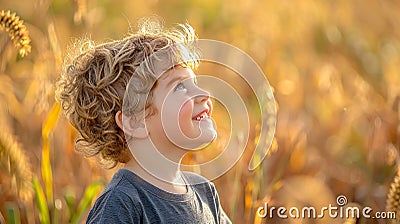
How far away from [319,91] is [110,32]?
778 mm

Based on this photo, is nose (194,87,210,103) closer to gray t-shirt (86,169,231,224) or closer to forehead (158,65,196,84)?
forehead (158,65,196,84)

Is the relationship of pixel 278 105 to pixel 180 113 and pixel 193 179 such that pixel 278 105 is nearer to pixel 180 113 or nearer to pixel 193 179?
pixel 193 179

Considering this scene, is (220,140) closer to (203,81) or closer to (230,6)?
(203,81)

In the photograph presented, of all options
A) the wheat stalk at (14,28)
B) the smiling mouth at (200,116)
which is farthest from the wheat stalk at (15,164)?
the smiling mouth at (200,116)

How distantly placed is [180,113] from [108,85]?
0.46 feet

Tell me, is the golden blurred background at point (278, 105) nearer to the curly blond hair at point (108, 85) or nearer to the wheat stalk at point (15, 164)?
the wheat stalk at point (15, 164)

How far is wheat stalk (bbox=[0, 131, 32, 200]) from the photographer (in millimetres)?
1951

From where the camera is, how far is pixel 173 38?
1.71 meters

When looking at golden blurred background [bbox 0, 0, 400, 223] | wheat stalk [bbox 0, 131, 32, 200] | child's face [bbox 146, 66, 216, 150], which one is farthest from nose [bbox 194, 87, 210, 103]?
wheat stalk [bbox 0, 131, 32, 200]

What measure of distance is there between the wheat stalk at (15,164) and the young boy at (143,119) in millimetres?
279

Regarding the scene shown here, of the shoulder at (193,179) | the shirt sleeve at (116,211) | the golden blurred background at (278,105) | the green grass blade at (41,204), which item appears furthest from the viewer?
the golden blurred background at (278,105)

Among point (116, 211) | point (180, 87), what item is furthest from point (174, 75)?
point (116, 211)

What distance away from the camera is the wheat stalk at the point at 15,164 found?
1.95 metres

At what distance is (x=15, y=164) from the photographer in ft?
6.46
